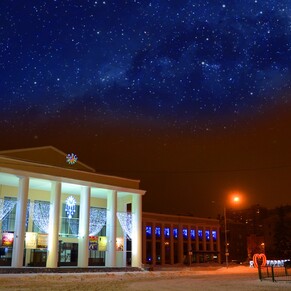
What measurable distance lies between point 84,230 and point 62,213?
509 centimetres

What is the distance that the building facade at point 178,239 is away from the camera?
8147cm

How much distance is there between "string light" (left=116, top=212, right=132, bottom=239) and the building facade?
2676 cm

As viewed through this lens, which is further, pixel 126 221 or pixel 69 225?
pixel 126 221

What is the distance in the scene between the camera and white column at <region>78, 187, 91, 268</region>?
A: 4662cm

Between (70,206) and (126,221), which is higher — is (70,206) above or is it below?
above

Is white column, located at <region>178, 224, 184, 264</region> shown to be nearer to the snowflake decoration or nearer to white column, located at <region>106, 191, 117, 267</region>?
white column, located at <region>106, 191, 117, 267</region>

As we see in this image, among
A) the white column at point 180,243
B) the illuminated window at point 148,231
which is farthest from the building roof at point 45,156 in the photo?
the white column at point 180,243

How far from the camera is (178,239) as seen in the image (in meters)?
86.2

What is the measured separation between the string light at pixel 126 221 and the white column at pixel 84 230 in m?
5.50

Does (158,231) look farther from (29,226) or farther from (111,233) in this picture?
(29,226)

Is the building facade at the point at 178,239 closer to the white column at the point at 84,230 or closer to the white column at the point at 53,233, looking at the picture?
the white column at the point at 84,230

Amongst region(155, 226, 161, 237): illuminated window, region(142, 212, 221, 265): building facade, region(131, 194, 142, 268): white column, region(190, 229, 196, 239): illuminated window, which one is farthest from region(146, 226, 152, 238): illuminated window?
region(131, 194, 142, 268): white column

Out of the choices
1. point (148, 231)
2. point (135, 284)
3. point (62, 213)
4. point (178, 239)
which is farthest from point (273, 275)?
point (178, 239)

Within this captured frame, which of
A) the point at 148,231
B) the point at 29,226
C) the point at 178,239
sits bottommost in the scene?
the point at 29,226
